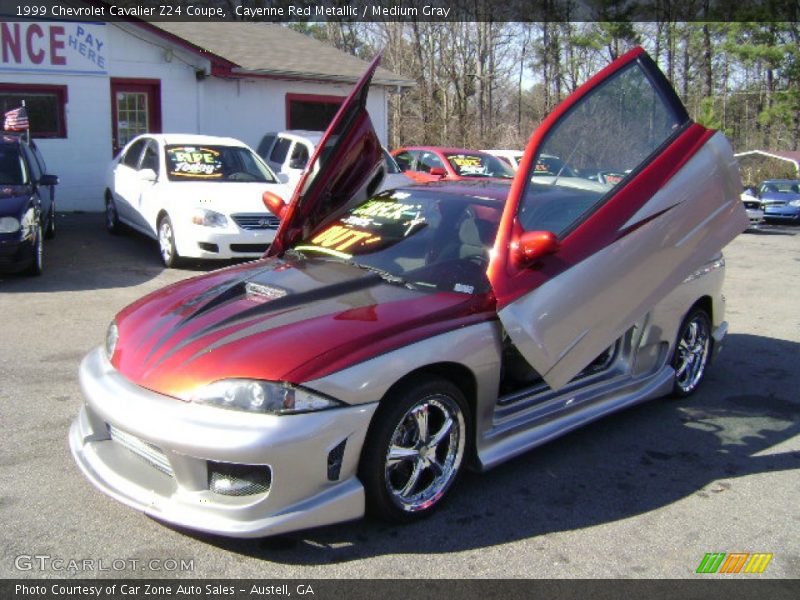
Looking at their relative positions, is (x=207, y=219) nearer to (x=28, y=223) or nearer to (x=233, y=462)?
(x=28, y=223)

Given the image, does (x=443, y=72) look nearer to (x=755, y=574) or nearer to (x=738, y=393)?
(x=738, y=393)

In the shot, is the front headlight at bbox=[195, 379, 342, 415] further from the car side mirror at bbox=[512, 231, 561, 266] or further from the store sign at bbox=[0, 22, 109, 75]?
the store sign at bbox=[0, 22, 109, 75]

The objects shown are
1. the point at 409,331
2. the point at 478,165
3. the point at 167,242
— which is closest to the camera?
the point at 409,331

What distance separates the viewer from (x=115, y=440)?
3.63 meters

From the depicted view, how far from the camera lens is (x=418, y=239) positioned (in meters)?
4.53

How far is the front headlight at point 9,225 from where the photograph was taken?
841cm

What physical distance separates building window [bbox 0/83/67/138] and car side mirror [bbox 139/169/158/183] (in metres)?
5.34

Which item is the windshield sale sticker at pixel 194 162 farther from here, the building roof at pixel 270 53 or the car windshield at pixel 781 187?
the car windshield at pixel 781 187

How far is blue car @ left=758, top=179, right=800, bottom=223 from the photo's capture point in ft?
74.9

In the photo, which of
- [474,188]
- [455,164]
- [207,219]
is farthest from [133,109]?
[474,188]

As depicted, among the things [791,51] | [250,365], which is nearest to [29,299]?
[250,365]

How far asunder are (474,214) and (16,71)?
40.7 ft

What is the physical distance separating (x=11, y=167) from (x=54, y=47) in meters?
5.91

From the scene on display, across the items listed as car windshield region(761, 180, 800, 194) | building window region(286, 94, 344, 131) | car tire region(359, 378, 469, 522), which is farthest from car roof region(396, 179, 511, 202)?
car windshield region(761, 180, 800, 194)
